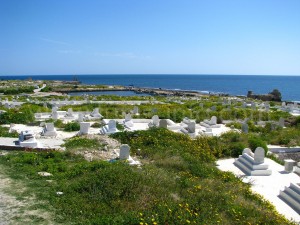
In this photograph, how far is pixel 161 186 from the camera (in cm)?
961

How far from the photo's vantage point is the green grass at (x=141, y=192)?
7730 millimetres

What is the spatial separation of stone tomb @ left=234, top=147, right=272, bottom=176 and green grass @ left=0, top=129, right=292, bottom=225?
1.41 meters

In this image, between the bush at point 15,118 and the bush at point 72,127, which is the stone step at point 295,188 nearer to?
the bush at point 72,127

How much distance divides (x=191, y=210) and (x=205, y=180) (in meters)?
2.85

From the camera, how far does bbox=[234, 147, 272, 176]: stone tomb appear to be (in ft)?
42.9

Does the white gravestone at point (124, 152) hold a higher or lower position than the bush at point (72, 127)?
higher

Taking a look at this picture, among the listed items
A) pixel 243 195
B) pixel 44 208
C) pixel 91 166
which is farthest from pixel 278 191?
pixel 44 208

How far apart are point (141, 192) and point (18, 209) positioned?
316cm

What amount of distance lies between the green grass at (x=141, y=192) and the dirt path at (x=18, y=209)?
12.1 inches

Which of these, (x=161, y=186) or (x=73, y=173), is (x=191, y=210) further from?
(x=73, y=173)

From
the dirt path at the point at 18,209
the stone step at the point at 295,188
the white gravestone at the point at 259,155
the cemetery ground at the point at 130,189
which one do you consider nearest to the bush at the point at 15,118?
the cemetery ground at the point at 130,189

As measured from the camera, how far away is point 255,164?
1331 cm

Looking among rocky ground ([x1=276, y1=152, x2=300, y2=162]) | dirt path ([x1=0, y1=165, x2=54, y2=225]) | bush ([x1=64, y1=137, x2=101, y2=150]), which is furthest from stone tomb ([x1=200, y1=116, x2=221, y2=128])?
dirt path ([x1=0, y1=165, x2=54, y2=225])

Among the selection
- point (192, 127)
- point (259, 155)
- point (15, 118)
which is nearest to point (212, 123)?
point (192, 127)
